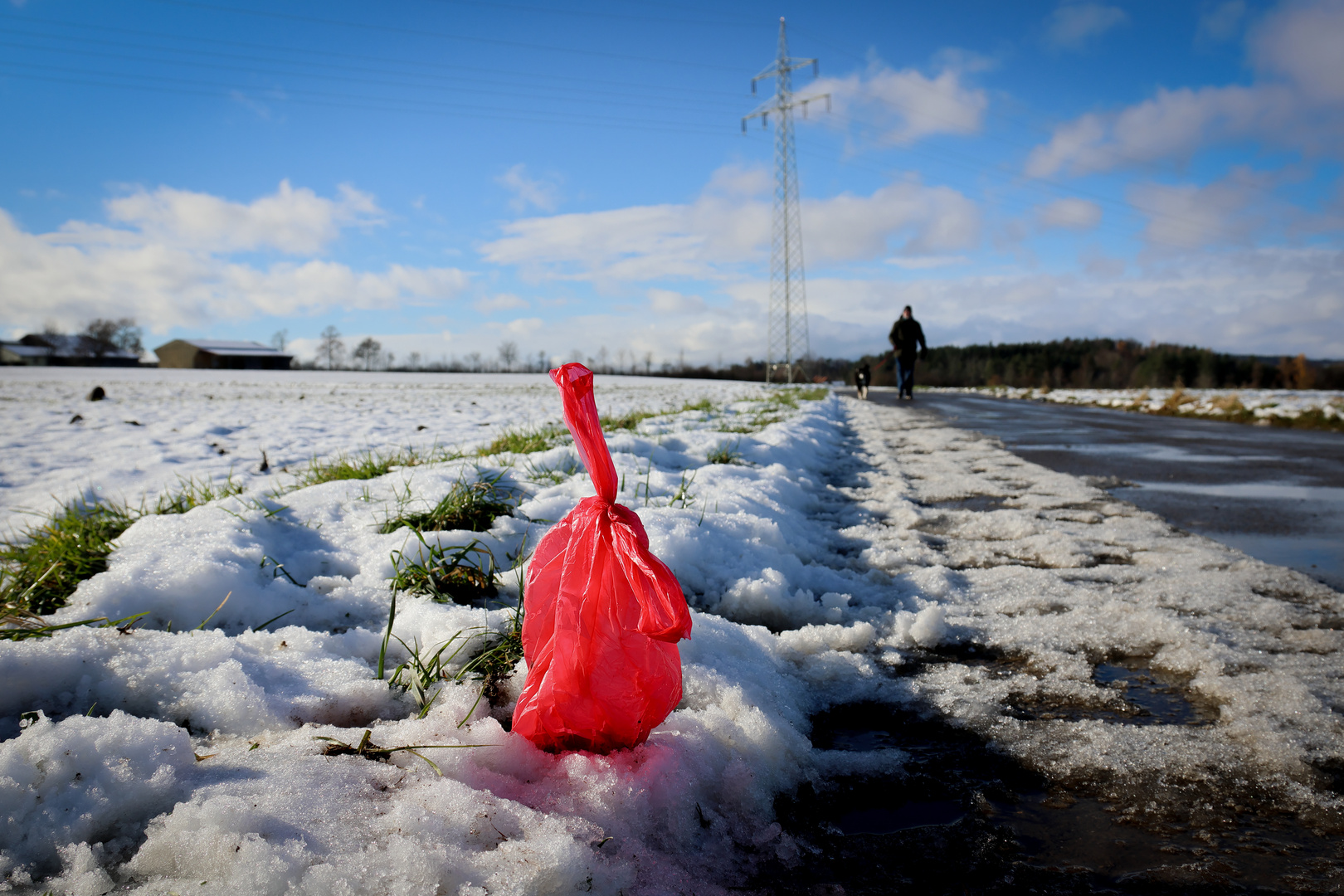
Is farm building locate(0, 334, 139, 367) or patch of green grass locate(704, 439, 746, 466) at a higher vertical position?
farm building locate(0, 334, 139, 367)

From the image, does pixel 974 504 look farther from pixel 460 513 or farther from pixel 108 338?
pixel 108 338

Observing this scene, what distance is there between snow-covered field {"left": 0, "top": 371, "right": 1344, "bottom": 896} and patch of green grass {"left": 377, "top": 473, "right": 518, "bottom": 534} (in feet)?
0.29

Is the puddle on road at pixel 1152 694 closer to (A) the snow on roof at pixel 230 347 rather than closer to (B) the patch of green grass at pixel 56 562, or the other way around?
(B) the patch of green grass at pixel 56 562

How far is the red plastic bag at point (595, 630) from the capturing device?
1.11 metres

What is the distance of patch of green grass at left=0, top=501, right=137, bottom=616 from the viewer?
1891mm

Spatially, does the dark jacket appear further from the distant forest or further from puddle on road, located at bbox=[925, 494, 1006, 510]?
puddle on road, located at bbox=[925, 494, 1006, 510]

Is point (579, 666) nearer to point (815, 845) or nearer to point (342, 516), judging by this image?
point (815, 845)

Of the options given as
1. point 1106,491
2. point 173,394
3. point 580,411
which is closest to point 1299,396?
point 1106,491

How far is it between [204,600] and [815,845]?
1735mm

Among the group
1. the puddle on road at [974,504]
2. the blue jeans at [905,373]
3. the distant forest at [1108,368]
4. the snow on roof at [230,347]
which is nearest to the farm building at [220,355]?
the snow on roof at [230,347]

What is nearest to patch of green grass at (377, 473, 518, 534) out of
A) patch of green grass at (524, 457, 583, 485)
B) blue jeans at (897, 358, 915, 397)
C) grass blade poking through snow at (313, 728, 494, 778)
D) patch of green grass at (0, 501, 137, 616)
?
patch of green grass at (524, 457, 583, 485)

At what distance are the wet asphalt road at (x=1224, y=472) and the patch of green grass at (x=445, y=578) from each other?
324 centimetres

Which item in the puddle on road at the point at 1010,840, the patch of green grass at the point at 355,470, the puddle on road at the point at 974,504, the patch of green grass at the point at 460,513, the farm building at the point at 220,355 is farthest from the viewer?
the farm building at the point at 220,355

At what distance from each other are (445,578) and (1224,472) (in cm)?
612
